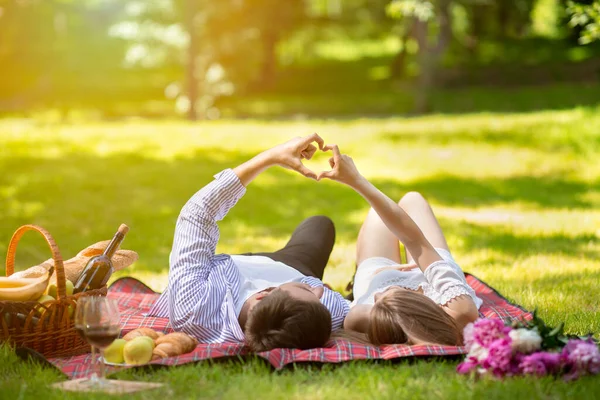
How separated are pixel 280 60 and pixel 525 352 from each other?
30721mm

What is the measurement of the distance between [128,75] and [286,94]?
881 cm

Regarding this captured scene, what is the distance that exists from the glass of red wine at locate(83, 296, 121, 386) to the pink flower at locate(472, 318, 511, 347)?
1583 mm

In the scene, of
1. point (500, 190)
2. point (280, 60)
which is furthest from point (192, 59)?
point (280, 60)

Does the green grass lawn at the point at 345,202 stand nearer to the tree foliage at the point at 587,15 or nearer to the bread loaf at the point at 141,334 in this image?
the bread loaf at the point at 141,334

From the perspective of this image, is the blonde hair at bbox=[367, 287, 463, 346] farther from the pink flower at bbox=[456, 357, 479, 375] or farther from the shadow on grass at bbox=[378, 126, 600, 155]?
the shadow on grass at bbox=[378, 126, 600, 155]

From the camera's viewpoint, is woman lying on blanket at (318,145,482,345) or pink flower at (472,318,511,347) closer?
pink flower at (472,318,511,347)

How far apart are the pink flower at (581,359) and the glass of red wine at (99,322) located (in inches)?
76.7

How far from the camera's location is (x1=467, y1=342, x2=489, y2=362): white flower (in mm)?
3535

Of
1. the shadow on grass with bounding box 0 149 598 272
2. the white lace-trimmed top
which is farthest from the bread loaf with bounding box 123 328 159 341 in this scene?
the shadow on grass with bounding box 0 149 598 272

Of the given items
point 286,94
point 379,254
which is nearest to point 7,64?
point 286,94

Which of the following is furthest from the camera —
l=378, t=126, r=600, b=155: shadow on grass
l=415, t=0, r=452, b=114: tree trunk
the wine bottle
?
l=415, t=0, r=452, b=114: tree trunk

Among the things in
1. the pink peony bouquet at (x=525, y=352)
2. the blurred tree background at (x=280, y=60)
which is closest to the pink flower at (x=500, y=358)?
the pink peony bouquet at (x=525, y=352)

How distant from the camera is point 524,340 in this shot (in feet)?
11.5

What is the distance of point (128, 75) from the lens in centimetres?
3341
